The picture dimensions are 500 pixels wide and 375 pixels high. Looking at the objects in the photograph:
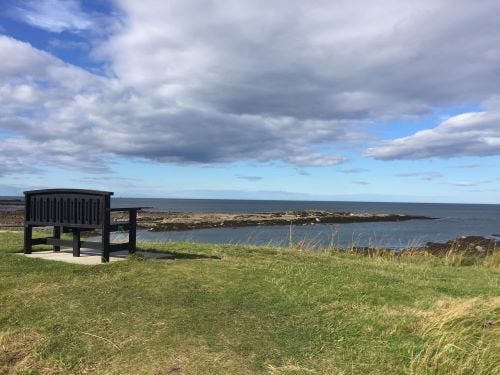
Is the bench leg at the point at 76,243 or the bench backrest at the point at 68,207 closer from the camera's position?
the bench backrest at the point at 68,207

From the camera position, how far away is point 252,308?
6309 mm

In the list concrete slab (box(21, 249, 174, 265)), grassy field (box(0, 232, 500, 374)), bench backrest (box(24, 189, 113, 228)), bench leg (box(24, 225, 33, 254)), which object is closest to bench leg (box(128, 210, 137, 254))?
concrete slab (box(21, 249, 174, 265))

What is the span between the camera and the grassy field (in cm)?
481

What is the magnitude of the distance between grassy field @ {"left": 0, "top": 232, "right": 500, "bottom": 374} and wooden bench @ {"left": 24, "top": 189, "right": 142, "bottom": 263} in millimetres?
924

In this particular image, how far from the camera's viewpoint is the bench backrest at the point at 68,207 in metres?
9.15

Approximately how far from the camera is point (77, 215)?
9484mm

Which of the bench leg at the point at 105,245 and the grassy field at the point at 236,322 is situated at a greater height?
the bench leg at the point at 105,245

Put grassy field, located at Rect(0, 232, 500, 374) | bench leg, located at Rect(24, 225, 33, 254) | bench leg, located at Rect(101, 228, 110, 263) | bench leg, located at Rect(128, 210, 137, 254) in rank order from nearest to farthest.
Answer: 1. grassy field, located at Rect(0, 232, 500, 374)
2. bench leg, located at Rect(101, 228, 110, 263)
3. bench leg, located at Rect(128, 210, 137, 254)
4. bench leg, located at Rect(24, 225, 33, 254)

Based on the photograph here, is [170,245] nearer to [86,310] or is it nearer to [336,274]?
[336,274]

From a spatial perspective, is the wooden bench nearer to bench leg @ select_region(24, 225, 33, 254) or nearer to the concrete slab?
bench leg @ select_region(24, 225, 33, 254)

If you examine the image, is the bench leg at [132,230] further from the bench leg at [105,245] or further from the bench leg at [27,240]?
the bench leg at [27,240]

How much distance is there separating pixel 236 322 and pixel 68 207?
207 inches

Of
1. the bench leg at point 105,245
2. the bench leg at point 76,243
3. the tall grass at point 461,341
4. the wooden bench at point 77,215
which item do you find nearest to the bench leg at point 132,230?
the wooden bench at point 77,215

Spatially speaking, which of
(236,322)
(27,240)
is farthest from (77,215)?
(236,322)
